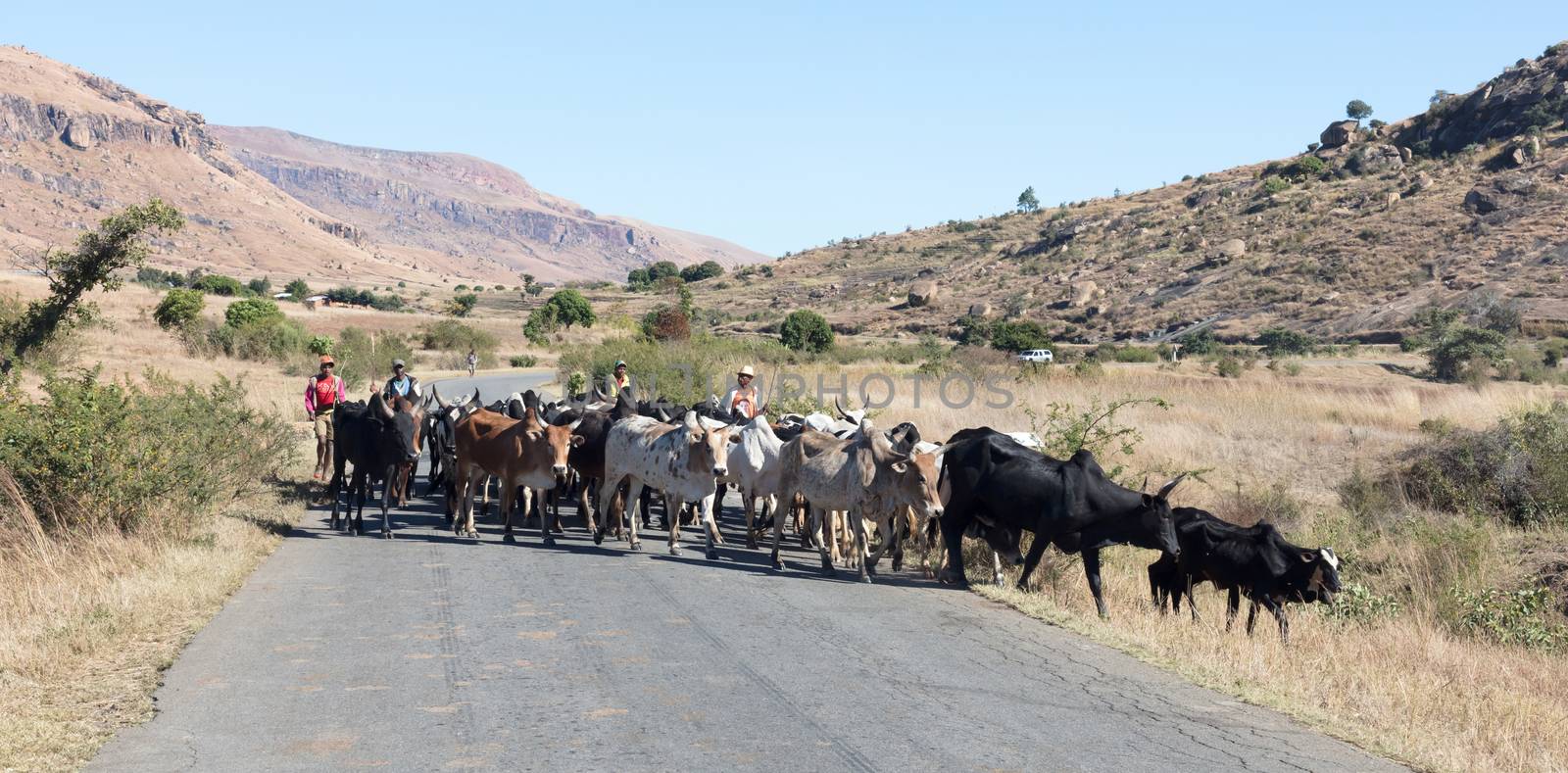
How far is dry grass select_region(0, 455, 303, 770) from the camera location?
7.18 m

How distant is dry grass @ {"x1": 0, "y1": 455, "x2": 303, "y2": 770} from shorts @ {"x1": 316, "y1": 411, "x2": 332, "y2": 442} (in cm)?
364

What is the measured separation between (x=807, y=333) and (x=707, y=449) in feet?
153

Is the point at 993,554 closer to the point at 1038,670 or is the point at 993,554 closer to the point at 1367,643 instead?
the point at 1367,643

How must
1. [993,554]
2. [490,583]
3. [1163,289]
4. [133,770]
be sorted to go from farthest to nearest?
[1163,289] < [993,554] < [490,583] < [133,770]

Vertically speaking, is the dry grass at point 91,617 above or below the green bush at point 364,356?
below

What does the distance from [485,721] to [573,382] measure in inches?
1140

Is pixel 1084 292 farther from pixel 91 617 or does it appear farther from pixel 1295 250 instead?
pixel 91 617

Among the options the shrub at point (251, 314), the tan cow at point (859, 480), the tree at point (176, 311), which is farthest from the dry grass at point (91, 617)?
the tree at point (176, 311)

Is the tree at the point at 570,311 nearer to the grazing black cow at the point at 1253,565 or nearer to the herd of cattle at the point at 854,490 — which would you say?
the herd of cattle at the point at 854,490

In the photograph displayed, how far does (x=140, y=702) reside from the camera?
304 inches

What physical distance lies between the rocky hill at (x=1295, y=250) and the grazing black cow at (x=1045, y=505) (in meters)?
45.6

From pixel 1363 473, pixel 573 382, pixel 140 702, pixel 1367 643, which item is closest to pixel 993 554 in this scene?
pixel 1367 643

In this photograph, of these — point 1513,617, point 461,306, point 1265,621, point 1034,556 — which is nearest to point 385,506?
point 1034,556

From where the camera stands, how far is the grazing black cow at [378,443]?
15.3 metres
